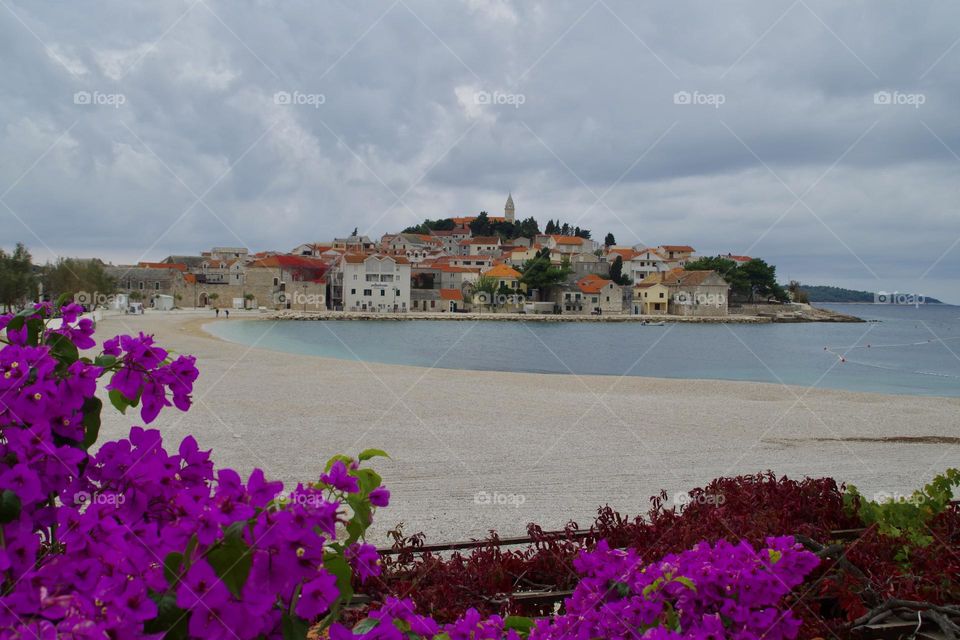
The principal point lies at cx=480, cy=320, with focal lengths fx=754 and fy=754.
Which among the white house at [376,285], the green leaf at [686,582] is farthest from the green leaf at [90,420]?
the white house at [376,285]

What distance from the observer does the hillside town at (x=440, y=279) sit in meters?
97.4

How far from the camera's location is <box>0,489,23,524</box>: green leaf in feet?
3.73

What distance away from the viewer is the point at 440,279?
111m

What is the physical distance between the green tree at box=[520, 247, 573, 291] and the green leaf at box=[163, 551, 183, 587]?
10700 cm

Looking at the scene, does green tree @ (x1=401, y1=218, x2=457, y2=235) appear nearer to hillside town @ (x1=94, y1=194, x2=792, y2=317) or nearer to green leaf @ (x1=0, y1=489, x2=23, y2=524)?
hillside town @ (x1=94, y1=194, x2=792, y2=317)

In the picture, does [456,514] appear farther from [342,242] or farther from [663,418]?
[342,242]

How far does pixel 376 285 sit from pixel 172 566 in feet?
331

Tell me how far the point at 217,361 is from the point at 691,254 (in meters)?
130

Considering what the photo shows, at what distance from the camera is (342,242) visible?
458 ft

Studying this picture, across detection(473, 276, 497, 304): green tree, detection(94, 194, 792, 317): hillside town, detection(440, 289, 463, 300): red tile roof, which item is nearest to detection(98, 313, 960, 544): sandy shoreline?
detection(94, 194, 792, 317): hillside town

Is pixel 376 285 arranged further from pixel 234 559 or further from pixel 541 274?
pixel 234 559

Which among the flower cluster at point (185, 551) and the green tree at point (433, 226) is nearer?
the flower cluster at point (185, 551)

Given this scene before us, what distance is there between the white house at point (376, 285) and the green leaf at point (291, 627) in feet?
325

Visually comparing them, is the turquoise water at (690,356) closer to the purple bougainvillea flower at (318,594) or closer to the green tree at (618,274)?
the purple bougainvillea flower at (318,594)
